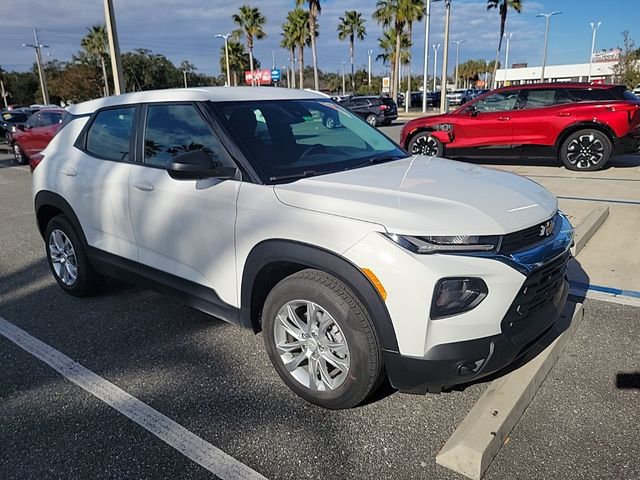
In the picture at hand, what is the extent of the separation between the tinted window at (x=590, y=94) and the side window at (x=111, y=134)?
8925 millimetres

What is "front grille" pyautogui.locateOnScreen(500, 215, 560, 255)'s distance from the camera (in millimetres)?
2381

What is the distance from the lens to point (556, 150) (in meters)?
9.92

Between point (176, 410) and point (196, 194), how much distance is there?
4.22 feet

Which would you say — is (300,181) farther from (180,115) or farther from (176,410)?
(176,410)

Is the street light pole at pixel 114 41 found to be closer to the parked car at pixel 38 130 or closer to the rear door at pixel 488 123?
the parked car at pixel 38 130

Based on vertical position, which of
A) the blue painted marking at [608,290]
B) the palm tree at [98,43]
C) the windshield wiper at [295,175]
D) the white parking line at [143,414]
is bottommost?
the white parking line at [143,414]

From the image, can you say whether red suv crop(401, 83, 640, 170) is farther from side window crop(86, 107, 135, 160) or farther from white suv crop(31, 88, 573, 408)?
side window crop(86, 107, 135, 160)

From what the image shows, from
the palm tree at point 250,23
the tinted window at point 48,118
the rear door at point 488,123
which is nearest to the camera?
the rear door at point 488,123

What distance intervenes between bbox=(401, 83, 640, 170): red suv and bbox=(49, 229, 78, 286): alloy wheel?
8.40 meters

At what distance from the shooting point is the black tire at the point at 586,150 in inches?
375

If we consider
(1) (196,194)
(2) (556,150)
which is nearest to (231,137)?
(1) (196,194)

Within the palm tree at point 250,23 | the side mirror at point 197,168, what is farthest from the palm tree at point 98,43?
the side mirror at point 197,168

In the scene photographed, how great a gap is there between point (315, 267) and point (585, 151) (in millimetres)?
9048

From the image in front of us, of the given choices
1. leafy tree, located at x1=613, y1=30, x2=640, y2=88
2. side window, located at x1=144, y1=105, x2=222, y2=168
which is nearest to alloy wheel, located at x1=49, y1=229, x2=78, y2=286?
side window, located at x1=144, y1=105, x2=222, y2=168
